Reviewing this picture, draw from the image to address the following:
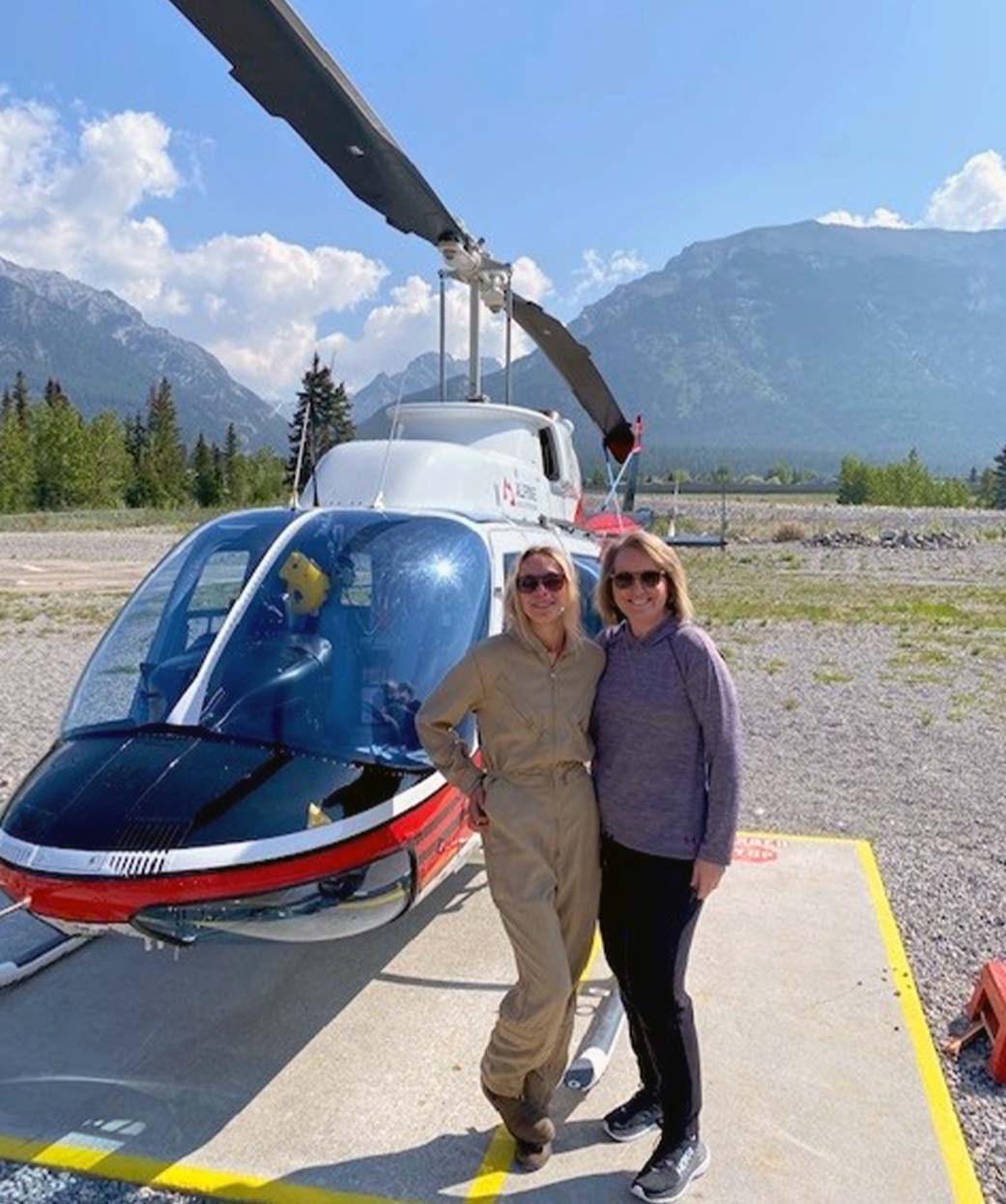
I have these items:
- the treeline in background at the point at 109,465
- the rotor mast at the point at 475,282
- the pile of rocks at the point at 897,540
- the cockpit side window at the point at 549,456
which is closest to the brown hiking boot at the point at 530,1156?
the rotor mast at the point at 475,282

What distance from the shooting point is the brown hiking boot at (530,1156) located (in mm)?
2898

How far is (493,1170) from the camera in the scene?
9.53 ft

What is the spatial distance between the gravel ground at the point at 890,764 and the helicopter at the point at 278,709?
3.12ft

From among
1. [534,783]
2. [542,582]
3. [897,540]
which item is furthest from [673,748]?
[897,540]

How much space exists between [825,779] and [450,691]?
17.3 ft

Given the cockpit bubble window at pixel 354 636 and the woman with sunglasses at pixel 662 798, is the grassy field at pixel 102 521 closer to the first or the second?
the cockpit bubble window at pixel 354 636

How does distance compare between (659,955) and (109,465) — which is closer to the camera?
(659,955)

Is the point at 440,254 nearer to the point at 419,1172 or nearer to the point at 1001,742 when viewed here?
the point at 419,1172

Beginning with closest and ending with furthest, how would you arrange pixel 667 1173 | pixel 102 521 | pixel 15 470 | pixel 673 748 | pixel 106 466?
pixel 673 748 → pixel 667 1173 → pixel 102 521 → pixel 15 470 → pixel 106 466

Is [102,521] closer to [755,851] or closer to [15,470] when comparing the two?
[15,470]

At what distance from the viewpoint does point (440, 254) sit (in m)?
4.84

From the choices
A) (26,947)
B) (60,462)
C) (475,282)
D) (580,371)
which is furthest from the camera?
(60,462)

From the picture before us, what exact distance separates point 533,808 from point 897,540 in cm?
3489

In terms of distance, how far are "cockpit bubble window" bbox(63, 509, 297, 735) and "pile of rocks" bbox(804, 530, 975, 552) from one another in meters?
33.2
